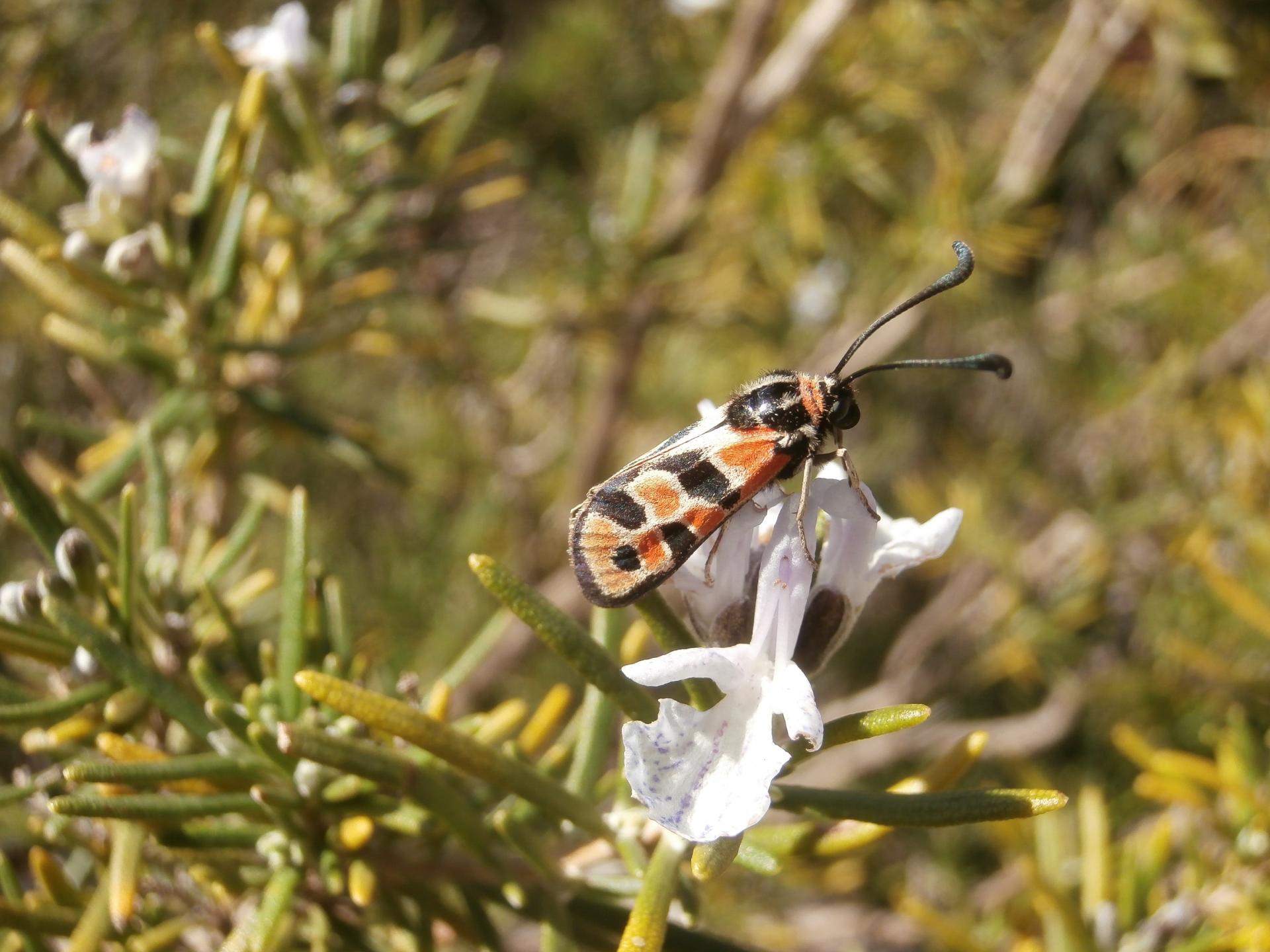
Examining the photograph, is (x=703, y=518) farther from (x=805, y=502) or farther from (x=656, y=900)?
(x=656, y=900)

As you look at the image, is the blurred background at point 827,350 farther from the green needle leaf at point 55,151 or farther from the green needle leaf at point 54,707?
the green needle leaf at point 54,707

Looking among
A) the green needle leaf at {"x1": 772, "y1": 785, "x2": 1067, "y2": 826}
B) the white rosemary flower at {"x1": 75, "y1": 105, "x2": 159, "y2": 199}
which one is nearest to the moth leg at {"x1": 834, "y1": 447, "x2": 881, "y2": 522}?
the green needle leaf at {"x1": 772, "y1": 785, "x2": 1067, "y2": 826}

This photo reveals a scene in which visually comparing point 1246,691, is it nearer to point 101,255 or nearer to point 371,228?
point 371,228

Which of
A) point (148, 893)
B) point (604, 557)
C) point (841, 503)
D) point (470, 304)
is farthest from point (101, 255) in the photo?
point (470, 304)

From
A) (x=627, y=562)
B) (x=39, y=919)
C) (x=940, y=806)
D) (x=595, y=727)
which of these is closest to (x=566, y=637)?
(x=627, y=562)

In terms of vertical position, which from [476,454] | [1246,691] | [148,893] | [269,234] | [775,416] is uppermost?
[476,454]
